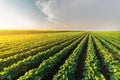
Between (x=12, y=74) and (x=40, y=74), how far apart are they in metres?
1.75

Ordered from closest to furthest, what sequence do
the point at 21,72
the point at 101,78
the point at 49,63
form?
the point at 101,78
the point at 21,72
the point at 49,63

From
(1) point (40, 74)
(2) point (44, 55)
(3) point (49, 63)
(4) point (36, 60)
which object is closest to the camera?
A: (1) point (40, 74)

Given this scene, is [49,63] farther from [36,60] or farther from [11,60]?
[11,60]

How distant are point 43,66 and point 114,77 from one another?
4484mm

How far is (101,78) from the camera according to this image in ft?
29.4

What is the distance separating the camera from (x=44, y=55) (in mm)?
15000

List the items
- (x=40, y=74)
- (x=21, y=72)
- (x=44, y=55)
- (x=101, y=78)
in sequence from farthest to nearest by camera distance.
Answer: (x=44, y=55), (x=21, y=72), (x=40, y=74), (x=101, y=78)

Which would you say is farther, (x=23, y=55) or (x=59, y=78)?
(x=23, y=55)

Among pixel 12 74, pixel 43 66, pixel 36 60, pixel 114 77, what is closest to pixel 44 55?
pixel 36 60

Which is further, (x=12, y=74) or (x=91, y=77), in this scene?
(x=12, y=74)

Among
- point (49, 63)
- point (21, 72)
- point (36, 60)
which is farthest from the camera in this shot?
point (36, 60)

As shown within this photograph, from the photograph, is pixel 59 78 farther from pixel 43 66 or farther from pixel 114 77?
pixel 114 77

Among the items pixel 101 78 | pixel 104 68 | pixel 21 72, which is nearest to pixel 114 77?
pixel 101 78

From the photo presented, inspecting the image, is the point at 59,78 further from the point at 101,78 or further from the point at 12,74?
the point at 12,74
